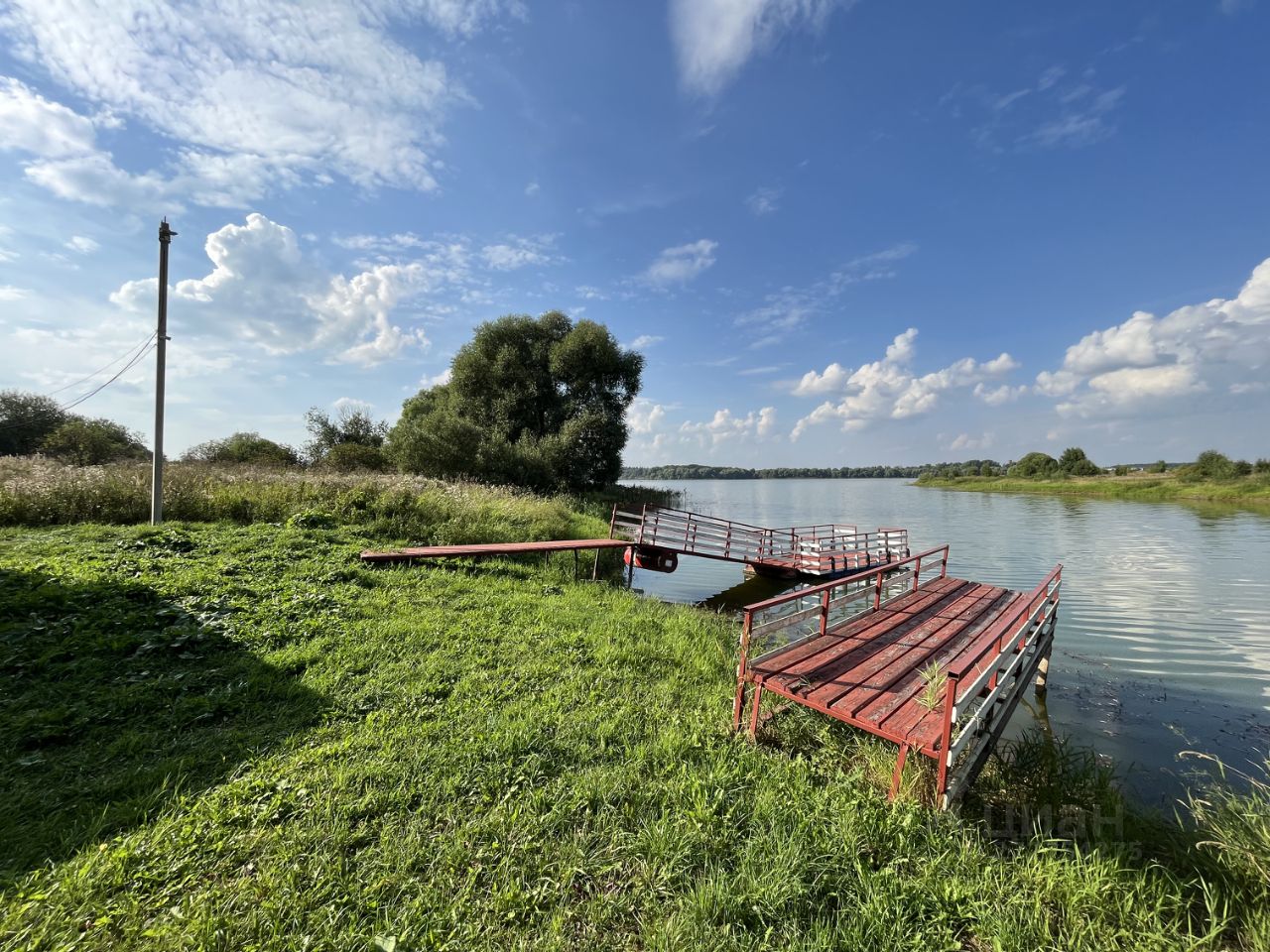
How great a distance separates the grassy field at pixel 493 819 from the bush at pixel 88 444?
23.2 m

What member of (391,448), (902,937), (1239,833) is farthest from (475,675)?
(391,448)

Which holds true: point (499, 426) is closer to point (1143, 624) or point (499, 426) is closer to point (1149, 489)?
point (1143, 624)

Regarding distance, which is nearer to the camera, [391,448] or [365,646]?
[365,646]

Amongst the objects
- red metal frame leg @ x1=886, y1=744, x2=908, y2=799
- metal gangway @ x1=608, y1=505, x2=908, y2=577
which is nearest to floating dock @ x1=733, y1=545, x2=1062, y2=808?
red metal frame leg @ x1=886, y1=744, x2=908, y2=799

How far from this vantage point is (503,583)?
9.18m

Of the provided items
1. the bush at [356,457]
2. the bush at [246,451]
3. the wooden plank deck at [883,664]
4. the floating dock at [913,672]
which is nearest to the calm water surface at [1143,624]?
the floating dock at [913,672]

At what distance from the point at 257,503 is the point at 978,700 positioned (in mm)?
15183

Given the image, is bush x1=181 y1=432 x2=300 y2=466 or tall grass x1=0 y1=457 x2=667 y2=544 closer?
tall grass x1=0 y1=457 x2=667 y2=544

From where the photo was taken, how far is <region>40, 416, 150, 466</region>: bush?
21.9 m

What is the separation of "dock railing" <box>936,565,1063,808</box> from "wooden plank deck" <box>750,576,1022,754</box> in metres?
0.19

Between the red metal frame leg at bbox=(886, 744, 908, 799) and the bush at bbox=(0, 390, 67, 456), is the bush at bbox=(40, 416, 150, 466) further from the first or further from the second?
the red metal frame leg at bbox=(886, 744, 908, 799)

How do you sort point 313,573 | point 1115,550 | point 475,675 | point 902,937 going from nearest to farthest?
point 902,937 → point 475,675 → point 313,573 → point 1115,550

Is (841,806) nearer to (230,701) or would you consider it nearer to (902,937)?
(902,937)

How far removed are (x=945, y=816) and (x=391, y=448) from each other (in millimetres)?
26594
